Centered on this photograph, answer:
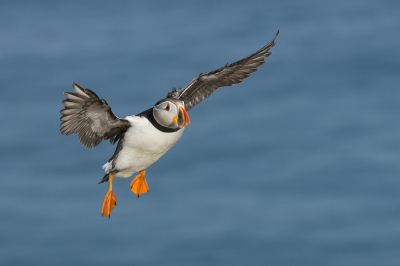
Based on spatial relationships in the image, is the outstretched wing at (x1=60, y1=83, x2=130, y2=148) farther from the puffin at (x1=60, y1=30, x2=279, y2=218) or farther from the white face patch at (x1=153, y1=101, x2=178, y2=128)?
the white face patch at (x1=153, y1=101, x2=178, y2=128)

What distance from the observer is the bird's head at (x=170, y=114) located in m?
16.4

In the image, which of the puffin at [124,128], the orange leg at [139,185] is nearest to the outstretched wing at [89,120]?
the puffin at [124,128]

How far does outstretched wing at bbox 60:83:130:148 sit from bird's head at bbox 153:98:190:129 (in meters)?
1.17

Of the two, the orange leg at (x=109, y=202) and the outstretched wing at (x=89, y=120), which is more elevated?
the outstretched wing at (x=89, y=120)

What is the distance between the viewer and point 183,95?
65.5 ft

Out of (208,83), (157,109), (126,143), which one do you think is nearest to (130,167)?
(126,143)

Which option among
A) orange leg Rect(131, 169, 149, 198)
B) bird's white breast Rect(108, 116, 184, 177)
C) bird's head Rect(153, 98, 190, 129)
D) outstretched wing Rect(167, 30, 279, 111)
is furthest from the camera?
orange leg Rect(131, 169, 149, 198)

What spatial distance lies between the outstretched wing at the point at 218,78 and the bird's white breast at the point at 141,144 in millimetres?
2424

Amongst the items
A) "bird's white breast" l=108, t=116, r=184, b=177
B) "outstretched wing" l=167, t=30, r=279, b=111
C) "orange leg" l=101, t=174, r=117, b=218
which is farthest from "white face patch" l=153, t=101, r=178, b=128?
"orange leg" l=101, t=174, r=117, b=218

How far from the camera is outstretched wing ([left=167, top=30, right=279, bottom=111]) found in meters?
19.5

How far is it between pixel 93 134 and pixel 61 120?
1109 mm

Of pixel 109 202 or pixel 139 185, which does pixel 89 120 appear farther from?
pixel 139 185

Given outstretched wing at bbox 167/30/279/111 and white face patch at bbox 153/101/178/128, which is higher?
outstretched wing at bbox 167/30/279/111

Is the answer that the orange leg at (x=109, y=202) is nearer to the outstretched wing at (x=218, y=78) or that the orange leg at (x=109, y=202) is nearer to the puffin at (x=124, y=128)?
the puffin at (x=124, y=128)
